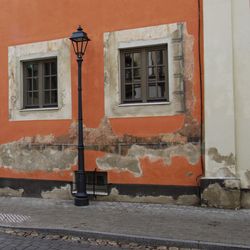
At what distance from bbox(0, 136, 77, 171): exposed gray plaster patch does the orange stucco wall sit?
155mm

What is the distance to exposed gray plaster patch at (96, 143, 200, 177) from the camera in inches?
363

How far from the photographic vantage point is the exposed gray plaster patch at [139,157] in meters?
9.21

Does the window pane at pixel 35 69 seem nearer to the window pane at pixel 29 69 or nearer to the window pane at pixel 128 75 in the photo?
the window pane at pixel 29 69

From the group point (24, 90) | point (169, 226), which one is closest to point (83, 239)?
point (169, 226)

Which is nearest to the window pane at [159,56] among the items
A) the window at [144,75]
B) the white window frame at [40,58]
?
the window at [144,75]

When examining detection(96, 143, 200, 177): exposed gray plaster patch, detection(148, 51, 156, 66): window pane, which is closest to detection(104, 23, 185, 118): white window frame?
detection(148, 51, 156, 66): window pane

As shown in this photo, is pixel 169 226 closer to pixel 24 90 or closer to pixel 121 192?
pixel 121 192

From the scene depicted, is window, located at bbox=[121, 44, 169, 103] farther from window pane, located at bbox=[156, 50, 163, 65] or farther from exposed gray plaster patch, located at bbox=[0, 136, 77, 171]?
exposed gray plaster patch, located at bbox=[0, 136, 77, 171]

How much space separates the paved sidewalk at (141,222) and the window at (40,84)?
2.68 m

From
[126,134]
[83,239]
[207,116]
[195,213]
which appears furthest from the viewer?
[126,134]

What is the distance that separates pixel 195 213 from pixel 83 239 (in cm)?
241

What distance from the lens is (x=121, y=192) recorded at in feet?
32.4

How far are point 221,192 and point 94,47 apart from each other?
446 centimetres

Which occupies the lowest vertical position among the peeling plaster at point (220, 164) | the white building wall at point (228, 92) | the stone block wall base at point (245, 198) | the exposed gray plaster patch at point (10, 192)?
the exposed gray plaster patch at point (10, 192)
